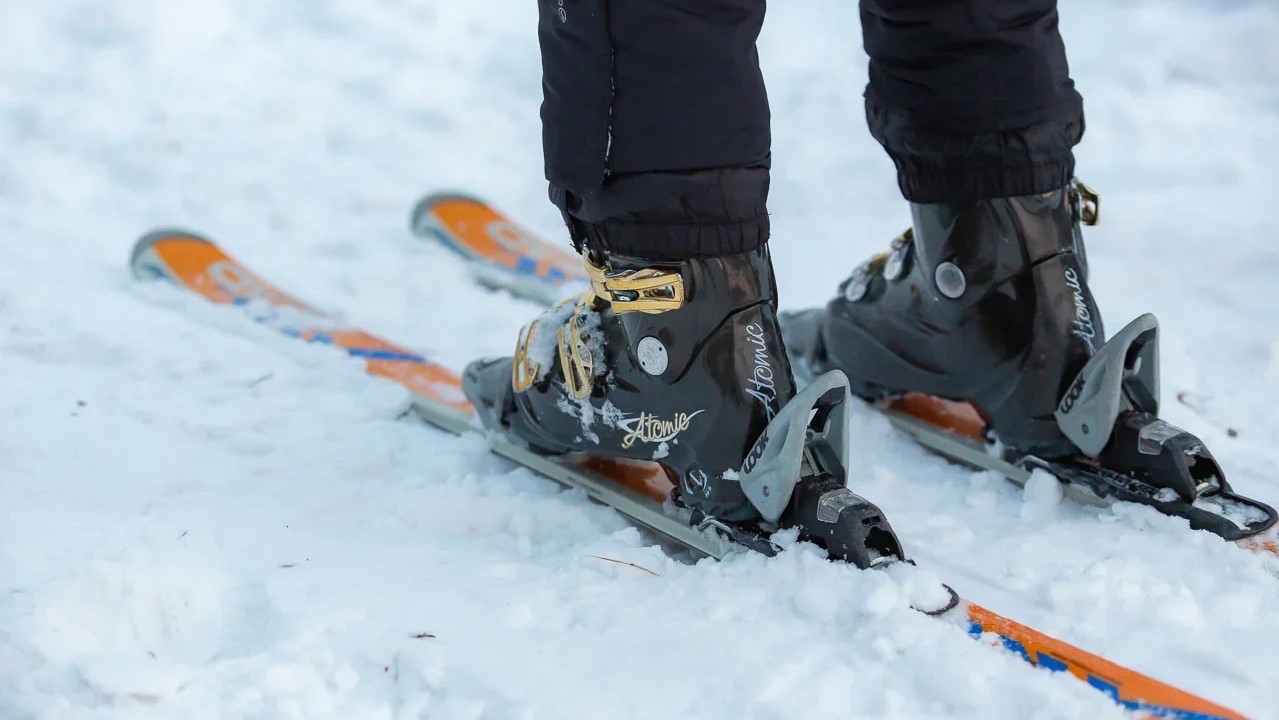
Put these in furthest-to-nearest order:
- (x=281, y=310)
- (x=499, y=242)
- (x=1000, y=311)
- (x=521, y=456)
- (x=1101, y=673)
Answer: (x=499, y=242)
(x=281, y=310)
(x=521, y=456)
(x=1000, y=311)
(x=1101, y=673)

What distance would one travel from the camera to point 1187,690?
4.01 feet

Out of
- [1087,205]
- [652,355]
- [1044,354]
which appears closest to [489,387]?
[652,355]

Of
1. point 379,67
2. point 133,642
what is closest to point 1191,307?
point 133,642

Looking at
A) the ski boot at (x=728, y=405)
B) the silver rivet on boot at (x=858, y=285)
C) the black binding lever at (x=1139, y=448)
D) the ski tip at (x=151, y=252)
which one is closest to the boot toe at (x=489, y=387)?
the ski boot at (x=728, y=405)

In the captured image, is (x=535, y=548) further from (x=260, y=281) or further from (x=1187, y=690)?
(x=260, y=281)

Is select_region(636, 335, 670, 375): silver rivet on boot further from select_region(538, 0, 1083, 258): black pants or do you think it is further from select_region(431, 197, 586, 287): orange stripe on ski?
select_region(431, 197, 586, 287): orange stripe on ski

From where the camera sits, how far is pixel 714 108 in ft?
4.66

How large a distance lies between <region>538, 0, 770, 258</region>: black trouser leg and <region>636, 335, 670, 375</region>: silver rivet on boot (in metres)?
0.13

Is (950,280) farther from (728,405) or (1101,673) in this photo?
(1101,673)

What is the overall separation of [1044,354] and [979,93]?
0.41 m

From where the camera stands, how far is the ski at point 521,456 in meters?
1.22

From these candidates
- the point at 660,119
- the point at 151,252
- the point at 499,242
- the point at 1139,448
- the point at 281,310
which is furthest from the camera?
the point at 499,242

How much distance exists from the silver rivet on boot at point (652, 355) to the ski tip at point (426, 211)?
5.95 feet

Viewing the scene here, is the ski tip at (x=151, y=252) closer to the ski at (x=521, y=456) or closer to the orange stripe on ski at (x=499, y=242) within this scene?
the ski at (x=521, y=456)
